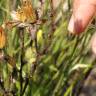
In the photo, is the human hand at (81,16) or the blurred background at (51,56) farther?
the blurred background at (51,56)

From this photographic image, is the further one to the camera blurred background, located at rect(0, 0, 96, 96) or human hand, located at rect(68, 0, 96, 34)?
blurred background, located at rect(0, 0, 96, 96)

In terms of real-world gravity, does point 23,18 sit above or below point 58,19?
above

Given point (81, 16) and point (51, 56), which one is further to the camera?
point (51, 56)

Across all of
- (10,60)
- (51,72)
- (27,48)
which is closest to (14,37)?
(27,48)

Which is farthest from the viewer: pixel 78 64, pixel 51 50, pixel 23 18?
pixel 51 50

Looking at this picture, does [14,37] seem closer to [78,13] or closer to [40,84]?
[40,84]

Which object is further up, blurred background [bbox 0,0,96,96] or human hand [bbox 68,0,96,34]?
human hand [bbox 68,0,96,34]

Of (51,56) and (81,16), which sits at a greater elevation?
(81,16)

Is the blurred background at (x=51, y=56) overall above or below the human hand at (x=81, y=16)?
below
